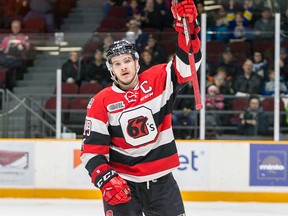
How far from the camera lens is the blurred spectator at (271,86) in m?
7.32

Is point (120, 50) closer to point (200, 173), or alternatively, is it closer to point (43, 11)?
point (200, 173)

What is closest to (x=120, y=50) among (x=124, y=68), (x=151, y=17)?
(x=124, y=68)

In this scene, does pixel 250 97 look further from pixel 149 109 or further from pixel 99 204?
pixel 149 109

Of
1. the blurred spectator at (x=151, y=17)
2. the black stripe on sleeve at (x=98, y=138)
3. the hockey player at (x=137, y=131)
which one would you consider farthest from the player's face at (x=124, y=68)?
the blurred spectator at (x=151, y=17)

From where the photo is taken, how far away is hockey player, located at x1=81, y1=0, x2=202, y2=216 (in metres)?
3.54

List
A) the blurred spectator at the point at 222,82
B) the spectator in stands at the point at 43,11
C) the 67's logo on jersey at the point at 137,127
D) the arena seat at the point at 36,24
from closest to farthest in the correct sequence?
1. the 67's logo on jersey at the point at 137,127
2. the blurred spectator at the point at 222,82
3. the arena seat at the point at 36,24
4. the spectator in stands at the point at 43,11

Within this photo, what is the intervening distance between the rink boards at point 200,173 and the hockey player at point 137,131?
12.2 ft

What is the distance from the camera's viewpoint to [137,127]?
3561 mm

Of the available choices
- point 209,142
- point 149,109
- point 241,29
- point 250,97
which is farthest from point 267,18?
point 149,109

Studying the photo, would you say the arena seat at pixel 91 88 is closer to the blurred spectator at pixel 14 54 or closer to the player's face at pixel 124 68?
the blurred spectator at pixel 14 54

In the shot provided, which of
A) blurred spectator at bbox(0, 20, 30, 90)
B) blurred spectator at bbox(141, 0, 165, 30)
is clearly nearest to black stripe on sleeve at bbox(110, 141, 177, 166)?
blurred spectator at bbox(0, 20, 30, 90)

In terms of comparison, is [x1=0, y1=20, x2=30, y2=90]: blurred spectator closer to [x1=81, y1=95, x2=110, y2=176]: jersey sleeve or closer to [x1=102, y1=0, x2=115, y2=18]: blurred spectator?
[x1=102, y1=0, x2=115, y2=18]: blurred spectator

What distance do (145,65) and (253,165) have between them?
137 centimetres

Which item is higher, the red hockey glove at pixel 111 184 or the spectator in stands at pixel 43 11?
the spectator in stands at pixel 43 11
